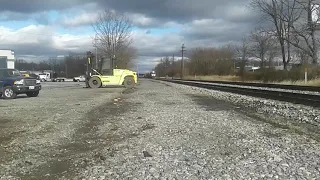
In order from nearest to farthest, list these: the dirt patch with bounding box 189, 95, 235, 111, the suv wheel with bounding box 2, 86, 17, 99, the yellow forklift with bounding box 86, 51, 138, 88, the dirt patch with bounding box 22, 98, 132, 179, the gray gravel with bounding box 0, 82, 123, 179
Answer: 1. the dirt patch with bounding box 22, 98, 132, 179
2. the gray gravel with bounding box 0, 82, 123, 179
3. the dirt patch with bounding box 189, 95, 235, 111
4. the suv wheel with bounding box 2, 86, 17, 99
5. the yellow forklift with bounding box 86, 51, 138, 88

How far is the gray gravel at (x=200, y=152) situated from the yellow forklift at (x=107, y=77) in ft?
84.6

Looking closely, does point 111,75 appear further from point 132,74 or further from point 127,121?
point 127,121

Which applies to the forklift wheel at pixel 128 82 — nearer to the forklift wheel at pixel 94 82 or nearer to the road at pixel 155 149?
the forklift wheel at pixel 94 82

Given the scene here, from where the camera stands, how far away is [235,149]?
6961mm

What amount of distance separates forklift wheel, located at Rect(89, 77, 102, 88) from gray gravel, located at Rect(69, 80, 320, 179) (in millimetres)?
25762

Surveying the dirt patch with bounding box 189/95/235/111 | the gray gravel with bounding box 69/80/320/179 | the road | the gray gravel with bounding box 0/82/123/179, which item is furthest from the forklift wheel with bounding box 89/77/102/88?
the gray gravel with bounding box 69/80/320/179

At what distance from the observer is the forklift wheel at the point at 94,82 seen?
117ft


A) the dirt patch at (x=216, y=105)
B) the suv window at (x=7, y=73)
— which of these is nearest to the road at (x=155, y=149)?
the dirt patch at (x=216, y=105)

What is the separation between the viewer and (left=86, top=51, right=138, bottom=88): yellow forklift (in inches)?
1410

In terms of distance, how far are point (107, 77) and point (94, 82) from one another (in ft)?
4.65

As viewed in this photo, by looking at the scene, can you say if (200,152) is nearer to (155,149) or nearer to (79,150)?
(155,149)

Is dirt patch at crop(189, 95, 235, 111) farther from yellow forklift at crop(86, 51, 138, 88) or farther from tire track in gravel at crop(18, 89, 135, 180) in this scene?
yellow forklift at crop(86, 51, 138, 88)

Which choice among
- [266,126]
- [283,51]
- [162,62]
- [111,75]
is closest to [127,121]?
[266,126]

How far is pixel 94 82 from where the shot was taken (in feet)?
118
